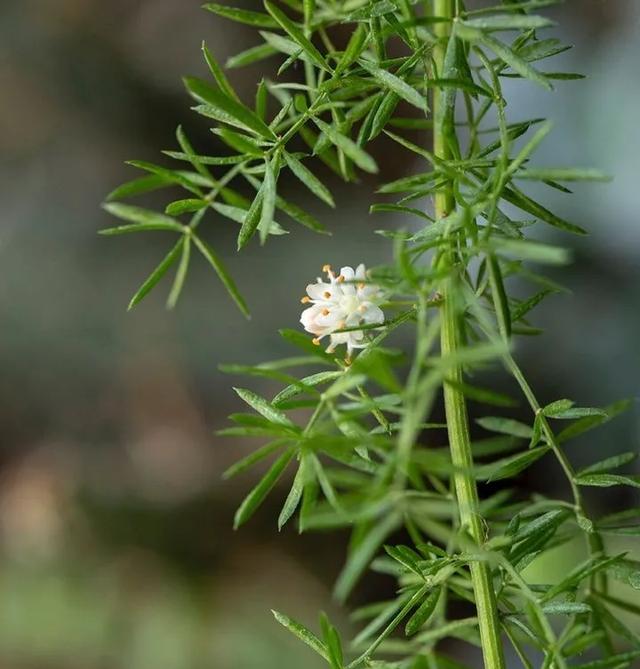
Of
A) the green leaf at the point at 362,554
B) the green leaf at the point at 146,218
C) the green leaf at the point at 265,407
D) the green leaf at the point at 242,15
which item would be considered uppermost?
the green leaf at the point at 242,15

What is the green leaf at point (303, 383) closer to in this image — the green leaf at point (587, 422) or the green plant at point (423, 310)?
the green plant at point (423, 310)

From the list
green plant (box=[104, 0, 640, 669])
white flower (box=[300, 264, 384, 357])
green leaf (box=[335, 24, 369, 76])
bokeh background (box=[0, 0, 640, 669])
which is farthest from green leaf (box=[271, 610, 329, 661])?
bokeh background (box=[0, 0, 640, 669])

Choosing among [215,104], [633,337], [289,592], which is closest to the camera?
[215,104]

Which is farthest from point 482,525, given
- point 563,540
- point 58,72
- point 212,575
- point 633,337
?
point 58,72

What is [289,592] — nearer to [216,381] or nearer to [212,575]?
[212,575]

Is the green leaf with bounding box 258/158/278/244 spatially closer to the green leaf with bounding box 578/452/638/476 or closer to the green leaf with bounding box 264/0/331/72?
the green leaf with bounding box 264/0/331/72

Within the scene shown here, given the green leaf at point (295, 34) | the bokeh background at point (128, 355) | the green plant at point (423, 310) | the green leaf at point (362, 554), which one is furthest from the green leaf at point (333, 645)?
the bokeh background at point (128, 355)
